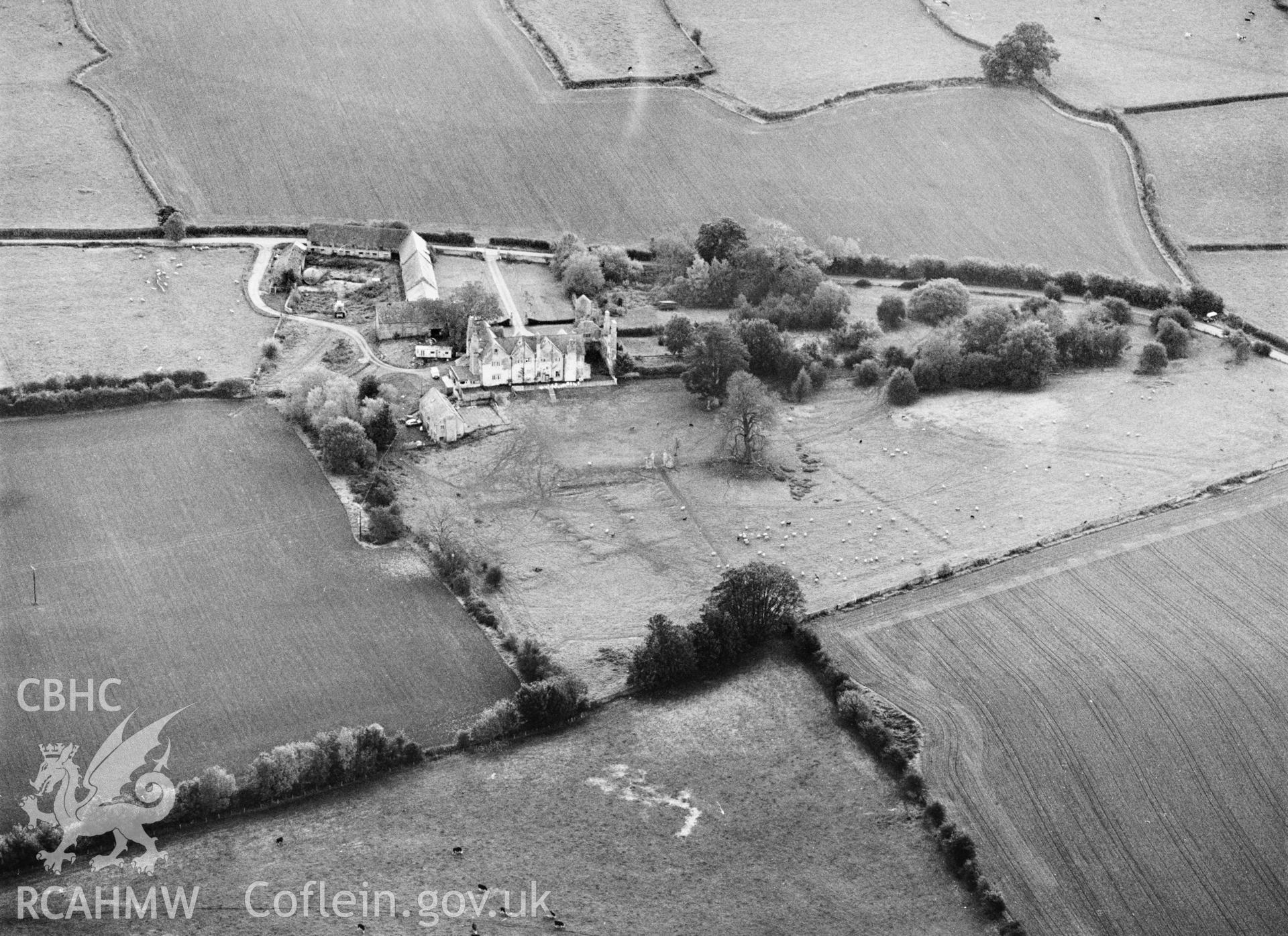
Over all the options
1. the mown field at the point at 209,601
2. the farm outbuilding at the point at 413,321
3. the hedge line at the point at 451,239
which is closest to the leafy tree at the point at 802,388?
the farm outbuilding at the point at 413,321

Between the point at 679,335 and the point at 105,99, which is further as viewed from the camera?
the point at 105,99

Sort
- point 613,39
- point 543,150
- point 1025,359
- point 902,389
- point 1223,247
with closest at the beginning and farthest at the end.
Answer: point 902,389 < point 1025,359 < point 1223,247 < point 543,150 < point 613,39

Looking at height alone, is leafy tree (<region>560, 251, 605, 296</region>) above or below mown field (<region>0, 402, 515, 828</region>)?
above

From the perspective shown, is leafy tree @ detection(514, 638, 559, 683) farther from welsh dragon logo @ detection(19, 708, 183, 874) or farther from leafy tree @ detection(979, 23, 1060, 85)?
leafy tree @ detection(979, 23, 1060, 85)

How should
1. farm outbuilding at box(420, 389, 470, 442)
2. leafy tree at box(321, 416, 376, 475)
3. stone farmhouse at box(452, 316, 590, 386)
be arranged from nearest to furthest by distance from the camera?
leafy tree at box(321, 416, 376, 475)
farm outbuilding at box(420, 389, 470, 442)
stone farmhouse at box(452, 316, 590, 386)

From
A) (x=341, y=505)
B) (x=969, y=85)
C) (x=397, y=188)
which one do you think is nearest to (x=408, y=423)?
(x=341, y=505)

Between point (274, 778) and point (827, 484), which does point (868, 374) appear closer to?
point (827, 484)

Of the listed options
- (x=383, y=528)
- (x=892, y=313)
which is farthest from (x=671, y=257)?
(x=383, y=528)

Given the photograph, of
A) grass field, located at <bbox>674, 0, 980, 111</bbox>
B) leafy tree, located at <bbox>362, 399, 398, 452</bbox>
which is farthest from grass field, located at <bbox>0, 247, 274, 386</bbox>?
grass field, located at <bbox>674, 0, 980, 111</bbox>
